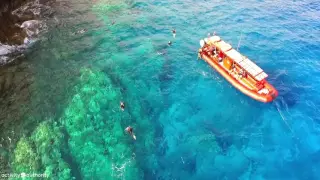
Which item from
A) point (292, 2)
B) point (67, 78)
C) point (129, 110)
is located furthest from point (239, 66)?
point (292, 2)

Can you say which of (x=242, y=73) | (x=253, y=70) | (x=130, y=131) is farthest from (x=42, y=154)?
(x=253, y=70)

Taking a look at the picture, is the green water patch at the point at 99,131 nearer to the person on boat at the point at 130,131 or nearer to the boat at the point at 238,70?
the person on boat at the point at 130,131

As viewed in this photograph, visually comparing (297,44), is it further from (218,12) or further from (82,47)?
(82,47)

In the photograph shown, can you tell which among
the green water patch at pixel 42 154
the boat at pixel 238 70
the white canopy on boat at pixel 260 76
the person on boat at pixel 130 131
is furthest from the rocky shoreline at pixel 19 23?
the white canopy on boat at pixel 260 76

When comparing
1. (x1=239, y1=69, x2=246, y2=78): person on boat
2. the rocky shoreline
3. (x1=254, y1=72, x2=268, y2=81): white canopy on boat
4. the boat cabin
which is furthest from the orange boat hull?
the rocky shoreline

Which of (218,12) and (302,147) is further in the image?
(218,12)

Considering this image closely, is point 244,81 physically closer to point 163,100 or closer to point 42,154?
point 163,100

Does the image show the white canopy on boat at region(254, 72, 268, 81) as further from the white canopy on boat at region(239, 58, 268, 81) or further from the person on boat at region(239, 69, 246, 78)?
the person on boat at region(239, 69, 246, 78)
